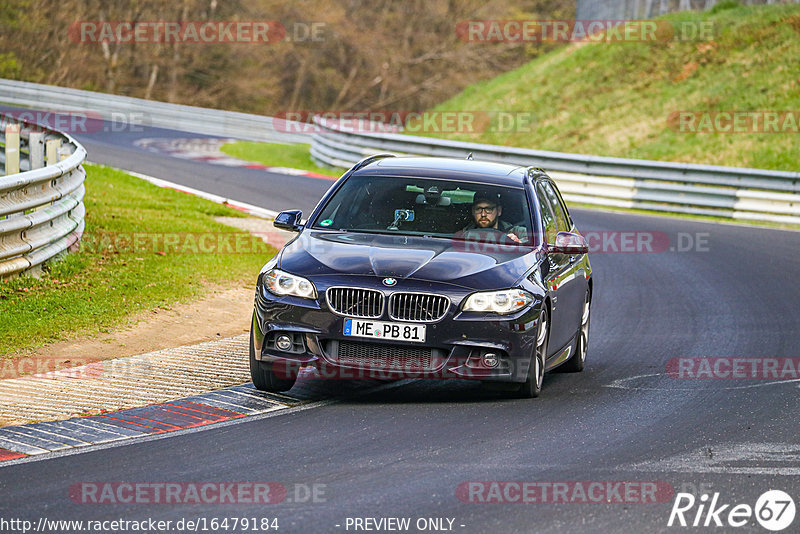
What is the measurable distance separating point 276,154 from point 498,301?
86.5ft

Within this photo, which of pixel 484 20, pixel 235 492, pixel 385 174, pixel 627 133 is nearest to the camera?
pixel 235 492

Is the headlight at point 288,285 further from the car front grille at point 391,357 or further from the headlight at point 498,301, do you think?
the headlight at point 498,301

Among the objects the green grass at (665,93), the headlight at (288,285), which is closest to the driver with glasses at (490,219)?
the headlight at (288,285)

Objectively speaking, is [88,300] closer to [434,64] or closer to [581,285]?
[581,285]

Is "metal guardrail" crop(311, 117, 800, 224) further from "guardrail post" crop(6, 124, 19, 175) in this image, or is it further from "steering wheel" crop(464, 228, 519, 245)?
"steering wheel" crop(464, 228, 519, 245)

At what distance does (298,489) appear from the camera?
19.5 feet

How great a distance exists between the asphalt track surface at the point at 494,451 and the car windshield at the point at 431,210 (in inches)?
45.6

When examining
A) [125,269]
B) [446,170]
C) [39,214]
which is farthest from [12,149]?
[446,170]

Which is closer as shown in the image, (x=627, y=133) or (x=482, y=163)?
(x=482, y=163)

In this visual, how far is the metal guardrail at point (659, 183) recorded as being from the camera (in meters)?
24.0

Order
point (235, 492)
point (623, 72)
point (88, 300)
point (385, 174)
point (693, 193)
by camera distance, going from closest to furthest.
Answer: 1. point (235, 492)
2. point (385, 174)
3. point (88, 300)
4. point (693, 193)
5. point (623, 72)

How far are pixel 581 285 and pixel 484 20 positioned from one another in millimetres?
57892

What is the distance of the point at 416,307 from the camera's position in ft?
25.8

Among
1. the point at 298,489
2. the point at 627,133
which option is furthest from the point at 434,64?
the point at 298,489
